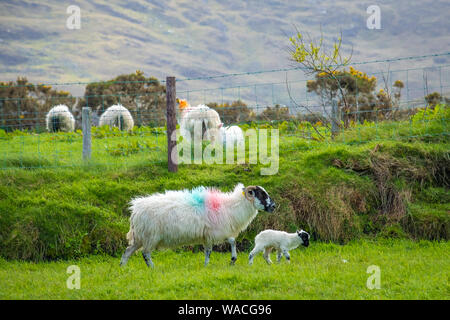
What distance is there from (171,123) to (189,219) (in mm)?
3291

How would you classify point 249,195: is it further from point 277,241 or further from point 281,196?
point 281,196

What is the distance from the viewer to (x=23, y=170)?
10766 millimetres

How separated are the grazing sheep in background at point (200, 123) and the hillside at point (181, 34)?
7091 centimetres

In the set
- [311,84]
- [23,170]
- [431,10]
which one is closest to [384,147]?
[23,170]

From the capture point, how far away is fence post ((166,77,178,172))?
35.1ft

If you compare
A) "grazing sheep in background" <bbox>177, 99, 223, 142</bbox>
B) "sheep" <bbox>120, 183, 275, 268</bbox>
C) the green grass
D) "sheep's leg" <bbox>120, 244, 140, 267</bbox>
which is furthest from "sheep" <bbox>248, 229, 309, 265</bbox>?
"grazing sheep in background" <bbox>177, 99, 223, 142</bbox>

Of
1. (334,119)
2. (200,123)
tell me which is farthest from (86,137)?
(334,119)

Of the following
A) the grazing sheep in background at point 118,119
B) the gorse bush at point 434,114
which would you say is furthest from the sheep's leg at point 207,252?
the grazing sheep in background at point 118,119

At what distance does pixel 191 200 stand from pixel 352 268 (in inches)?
110

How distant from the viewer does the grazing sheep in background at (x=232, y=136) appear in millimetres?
13891

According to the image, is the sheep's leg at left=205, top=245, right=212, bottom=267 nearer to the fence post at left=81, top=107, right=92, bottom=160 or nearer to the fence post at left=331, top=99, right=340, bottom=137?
the fence post at left=81, top=107, right=92, bottom=160

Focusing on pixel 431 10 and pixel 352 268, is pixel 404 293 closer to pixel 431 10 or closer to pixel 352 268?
pixel 352 268

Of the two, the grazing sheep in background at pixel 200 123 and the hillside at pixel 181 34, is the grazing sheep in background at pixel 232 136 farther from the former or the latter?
the hillside at pixel 181 34

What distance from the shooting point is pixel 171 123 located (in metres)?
10.7
